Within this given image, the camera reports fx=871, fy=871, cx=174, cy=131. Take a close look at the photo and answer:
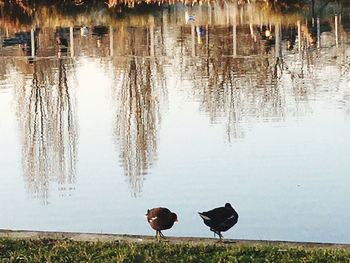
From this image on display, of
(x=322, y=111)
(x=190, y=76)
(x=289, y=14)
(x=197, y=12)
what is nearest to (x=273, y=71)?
(x=190, y=76)

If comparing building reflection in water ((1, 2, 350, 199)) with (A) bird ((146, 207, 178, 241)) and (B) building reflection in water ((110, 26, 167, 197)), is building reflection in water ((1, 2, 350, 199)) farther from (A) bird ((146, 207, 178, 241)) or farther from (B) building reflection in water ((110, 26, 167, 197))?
(A) bird ((146, 207, 178, 241))

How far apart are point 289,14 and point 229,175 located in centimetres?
1710

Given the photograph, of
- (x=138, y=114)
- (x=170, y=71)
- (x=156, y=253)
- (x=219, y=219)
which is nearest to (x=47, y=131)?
(x=138, y=114)

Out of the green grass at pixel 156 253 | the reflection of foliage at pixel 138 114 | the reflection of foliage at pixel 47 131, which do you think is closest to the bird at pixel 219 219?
the green grass at pixel 156 253

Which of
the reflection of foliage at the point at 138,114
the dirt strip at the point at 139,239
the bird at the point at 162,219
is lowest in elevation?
the dirt strip at the point at 139,239

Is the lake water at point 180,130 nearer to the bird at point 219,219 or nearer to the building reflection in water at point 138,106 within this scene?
the building reflection in water at point 138,106

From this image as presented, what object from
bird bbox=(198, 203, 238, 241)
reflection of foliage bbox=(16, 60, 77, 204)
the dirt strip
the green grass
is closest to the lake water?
reflection of foliage bbox=(16, 60, 77, 204)

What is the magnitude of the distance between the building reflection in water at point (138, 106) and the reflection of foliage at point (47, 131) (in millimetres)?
666

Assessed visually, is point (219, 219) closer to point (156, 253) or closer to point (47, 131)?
point (156, 253)

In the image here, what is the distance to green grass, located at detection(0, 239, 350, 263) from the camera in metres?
5.71

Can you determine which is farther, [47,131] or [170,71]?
[170,71]

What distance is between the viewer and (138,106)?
13992 millimetres

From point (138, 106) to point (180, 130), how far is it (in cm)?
244

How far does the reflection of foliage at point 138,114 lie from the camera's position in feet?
33.1
